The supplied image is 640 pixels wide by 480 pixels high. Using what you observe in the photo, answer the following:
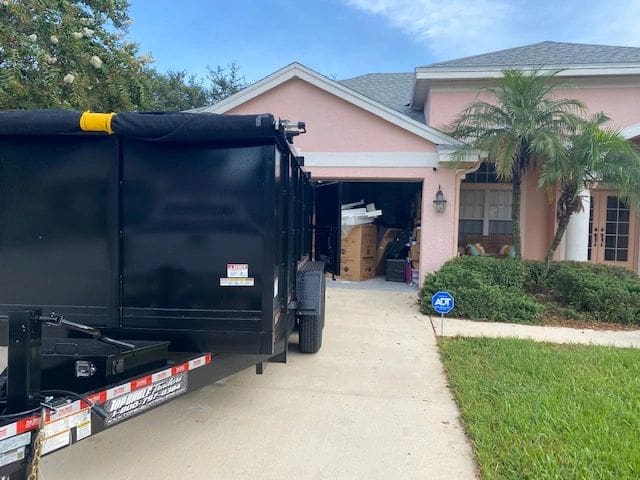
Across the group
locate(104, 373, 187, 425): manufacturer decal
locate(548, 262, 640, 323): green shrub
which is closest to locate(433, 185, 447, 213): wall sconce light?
locate(548, 262, 640, 323): green shrub

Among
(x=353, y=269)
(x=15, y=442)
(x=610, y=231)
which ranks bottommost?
(x=353, y=269)

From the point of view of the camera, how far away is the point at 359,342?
6.21 metres

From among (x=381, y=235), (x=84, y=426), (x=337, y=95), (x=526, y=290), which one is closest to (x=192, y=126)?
(x=84, y=426)

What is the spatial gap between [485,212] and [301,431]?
10.4 metres

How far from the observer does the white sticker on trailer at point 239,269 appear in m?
3.02

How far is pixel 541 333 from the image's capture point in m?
6.89

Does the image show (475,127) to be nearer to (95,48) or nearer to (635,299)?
(635,299)

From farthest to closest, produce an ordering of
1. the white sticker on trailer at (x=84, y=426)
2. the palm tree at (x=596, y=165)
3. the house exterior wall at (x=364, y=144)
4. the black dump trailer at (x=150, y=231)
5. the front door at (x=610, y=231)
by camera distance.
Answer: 1. the front door at (x=610, y=231)
2. the house exterior wall at (x=364, y=144)
3. the palm tree at (x=596, y=165)
4. the black dump trailer at (x=150, y=231)
5. the white sticker on trailer at (x=84, y=426)

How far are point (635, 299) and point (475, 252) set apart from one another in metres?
4.38

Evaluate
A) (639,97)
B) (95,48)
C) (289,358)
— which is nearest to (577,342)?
(289,358)

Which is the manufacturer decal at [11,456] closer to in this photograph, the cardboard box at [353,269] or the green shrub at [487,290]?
the green shrub at [487,290]

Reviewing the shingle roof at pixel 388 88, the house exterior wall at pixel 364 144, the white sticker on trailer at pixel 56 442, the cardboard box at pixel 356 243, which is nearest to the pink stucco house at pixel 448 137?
the house exterior wall at pixel 364 144

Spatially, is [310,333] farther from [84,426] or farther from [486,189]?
[486,189]

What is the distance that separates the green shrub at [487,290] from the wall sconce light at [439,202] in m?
1.71
